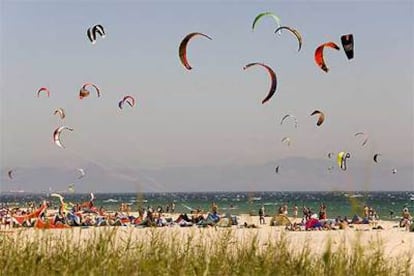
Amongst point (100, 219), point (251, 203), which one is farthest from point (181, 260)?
point (100, 219)

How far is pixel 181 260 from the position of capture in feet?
23.2

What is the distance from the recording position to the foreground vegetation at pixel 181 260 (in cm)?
646

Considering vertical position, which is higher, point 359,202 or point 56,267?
point 359,202

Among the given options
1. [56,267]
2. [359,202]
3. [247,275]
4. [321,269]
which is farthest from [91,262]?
[359,202]

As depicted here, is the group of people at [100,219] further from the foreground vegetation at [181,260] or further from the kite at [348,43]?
the kite at [348,43]

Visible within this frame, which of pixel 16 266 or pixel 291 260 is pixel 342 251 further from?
pixel 16 266

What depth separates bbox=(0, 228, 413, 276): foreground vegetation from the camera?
6461 mm

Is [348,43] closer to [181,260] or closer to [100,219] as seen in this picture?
[181,260]

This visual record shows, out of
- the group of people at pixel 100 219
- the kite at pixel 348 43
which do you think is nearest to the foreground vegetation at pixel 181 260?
the group of people at pixel 100 219

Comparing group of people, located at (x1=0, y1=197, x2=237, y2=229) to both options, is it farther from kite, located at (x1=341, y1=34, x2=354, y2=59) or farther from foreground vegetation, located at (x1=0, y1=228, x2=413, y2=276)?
kite, located at (x1=341, y1=34, x2=354, y2=59)

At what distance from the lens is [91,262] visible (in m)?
6.79

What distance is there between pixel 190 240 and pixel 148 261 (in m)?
0.79

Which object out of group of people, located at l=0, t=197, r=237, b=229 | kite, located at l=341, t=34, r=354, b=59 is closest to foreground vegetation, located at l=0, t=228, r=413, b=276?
group of people, located at l=0, t=197, r=237, b=229

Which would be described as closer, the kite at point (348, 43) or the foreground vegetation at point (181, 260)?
the foreground vegetation at point (181, 260)
